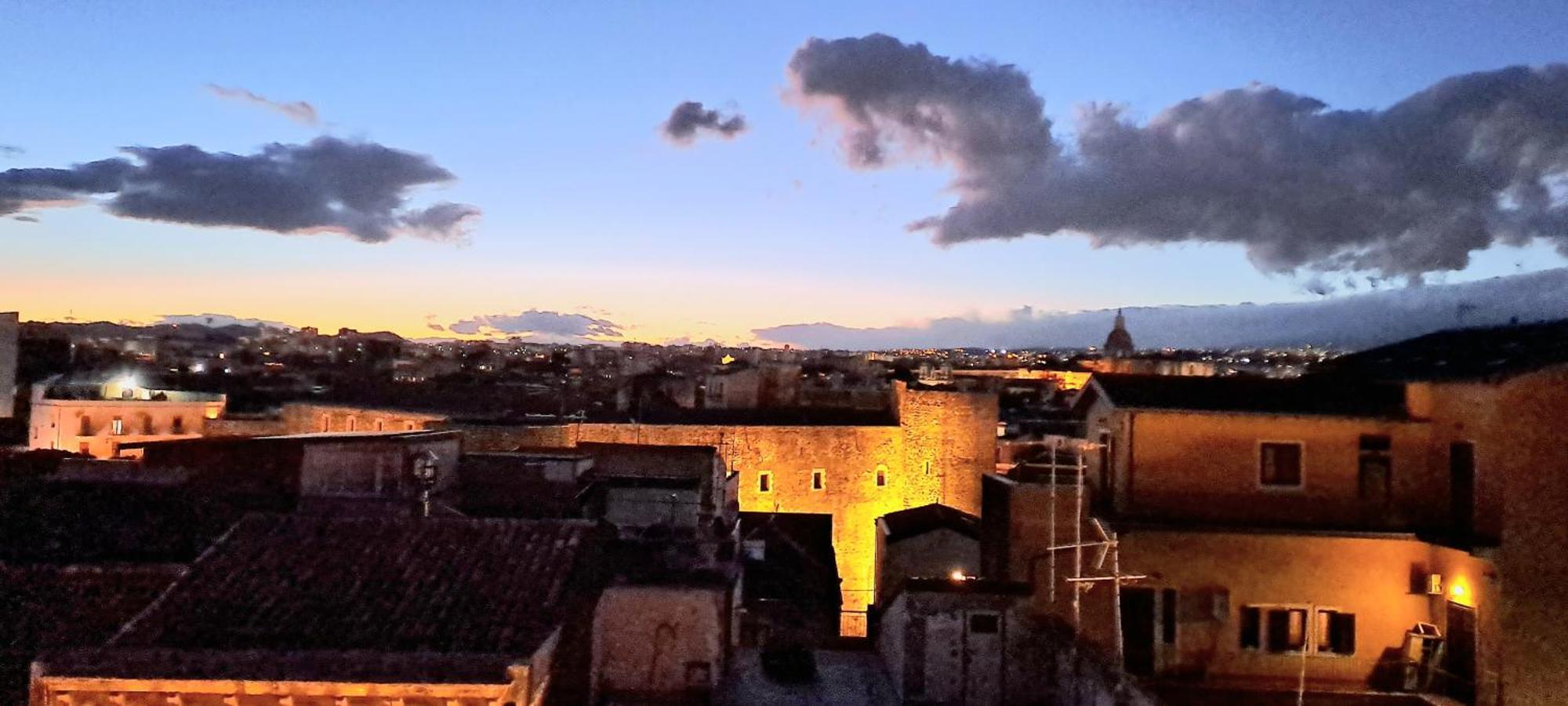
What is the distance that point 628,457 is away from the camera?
1677cm

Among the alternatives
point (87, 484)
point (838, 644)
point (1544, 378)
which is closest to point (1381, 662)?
point (1544, 378)

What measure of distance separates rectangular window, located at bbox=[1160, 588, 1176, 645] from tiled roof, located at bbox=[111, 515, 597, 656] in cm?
744

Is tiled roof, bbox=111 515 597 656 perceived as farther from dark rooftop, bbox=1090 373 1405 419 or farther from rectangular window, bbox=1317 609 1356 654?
rectangular window, bbox=1317 609 1356 654

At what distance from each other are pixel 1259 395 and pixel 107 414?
35417 millimetres

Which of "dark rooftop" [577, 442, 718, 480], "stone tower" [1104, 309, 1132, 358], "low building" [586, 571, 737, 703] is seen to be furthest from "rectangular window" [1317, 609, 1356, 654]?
"stone tower" [1104, 309, 1132, 358]

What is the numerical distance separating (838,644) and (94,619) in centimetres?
885

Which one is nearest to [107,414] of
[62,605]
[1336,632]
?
[62,605]

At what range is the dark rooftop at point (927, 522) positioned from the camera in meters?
20.3

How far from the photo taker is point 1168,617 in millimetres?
12727

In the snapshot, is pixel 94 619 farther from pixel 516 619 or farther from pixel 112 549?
Result: pixel 516 619

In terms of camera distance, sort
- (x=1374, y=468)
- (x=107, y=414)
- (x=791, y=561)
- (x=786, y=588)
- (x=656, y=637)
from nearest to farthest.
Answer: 1. (x=656, y=637)
2. (x=1374, y=468)
3. (x=786, y=588)
4. (x=791, y=561)
5. (x=107, y=414)

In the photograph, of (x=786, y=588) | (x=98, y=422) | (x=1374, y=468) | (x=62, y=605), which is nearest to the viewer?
(x=62, y=605)

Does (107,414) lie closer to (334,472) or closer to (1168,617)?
(334,472)

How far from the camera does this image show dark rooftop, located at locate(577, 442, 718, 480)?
1622cm
